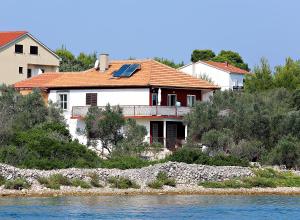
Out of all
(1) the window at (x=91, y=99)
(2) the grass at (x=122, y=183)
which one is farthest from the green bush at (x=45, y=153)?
(1) the window at (x=91, y=99)

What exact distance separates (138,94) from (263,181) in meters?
19.2

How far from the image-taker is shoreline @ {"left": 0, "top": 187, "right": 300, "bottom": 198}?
52.2 metres

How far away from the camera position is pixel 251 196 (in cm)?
5462

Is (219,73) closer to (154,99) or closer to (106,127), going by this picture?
(154,99)

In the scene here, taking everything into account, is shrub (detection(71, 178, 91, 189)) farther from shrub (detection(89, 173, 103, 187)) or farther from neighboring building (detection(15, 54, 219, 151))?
neighboring building (detection(15, 54, 219, 151))

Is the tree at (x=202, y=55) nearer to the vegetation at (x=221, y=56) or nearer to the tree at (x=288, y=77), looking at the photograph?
the vegetation at (x=221, y=56)

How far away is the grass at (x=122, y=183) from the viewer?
5456 cm

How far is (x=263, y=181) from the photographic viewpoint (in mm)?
57438

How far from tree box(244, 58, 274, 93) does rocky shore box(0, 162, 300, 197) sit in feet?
90.0

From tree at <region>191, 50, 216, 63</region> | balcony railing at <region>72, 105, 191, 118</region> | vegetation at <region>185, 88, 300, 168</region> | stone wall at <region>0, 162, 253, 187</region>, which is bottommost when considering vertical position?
stone wall at <region>0, 162, 253, 187</region>

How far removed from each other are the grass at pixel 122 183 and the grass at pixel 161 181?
2.78 ft

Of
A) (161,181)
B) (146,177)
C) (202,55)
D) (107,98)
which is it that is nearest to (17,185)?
(146,177)

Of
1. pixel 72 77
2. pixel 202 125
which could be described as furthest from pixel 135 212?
pixel 72 77

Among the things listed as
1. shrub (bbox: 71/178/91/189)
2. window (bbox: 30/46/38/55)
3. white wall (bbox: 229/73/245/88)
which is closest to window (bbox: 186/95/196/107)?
window (bbox: 30/46/38/55)
